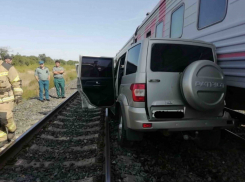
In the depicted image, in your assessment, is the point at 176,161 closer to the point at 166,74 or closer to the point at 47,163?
the point at 166,74

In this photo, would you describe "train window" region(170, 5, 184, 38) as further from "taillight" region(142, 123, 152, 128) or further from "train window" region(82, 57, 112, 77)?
"taillight" region(142, 123, 152, 128)

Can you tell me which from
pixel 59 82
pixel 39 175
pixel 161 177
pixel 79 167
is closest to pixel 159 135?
pixel 161 177

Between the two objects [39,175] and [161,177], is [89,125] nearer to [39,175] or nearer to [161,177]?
[39,175]

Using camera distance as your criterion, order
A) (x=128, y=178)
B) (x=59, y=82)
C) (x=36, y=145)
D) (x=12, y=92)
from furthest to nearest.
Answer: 1. (x=59, y=82)
2. (x=12, y=92)
3. (x=36, y=145)
4. (x=128, y=178)

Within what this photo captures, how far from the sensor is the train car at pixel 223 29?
274 centimetres

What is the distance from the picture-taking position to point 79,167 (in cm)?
282

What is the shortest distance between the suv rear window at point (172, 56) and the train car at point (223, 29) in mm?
516

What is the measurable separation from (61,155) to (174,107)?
2.10 metres

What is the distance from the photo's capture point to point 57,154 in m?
3.28

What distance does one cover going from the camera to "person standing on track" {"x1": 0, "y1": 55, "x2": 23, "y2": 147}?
362 cm

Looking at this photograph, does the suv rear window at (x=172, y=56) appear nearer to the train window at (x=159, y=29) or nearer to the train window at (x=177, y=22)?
the train window at (x=177, y=22)

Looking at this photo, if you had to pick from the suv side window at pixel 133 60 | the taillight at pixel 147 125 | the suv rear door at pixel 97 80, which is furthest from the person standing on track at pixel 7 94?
the taillight at pixel 147 125

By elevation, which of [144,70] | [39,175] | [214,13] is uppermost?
[214,13]

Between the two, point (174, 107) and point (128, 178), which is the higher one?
point (174, 107)
